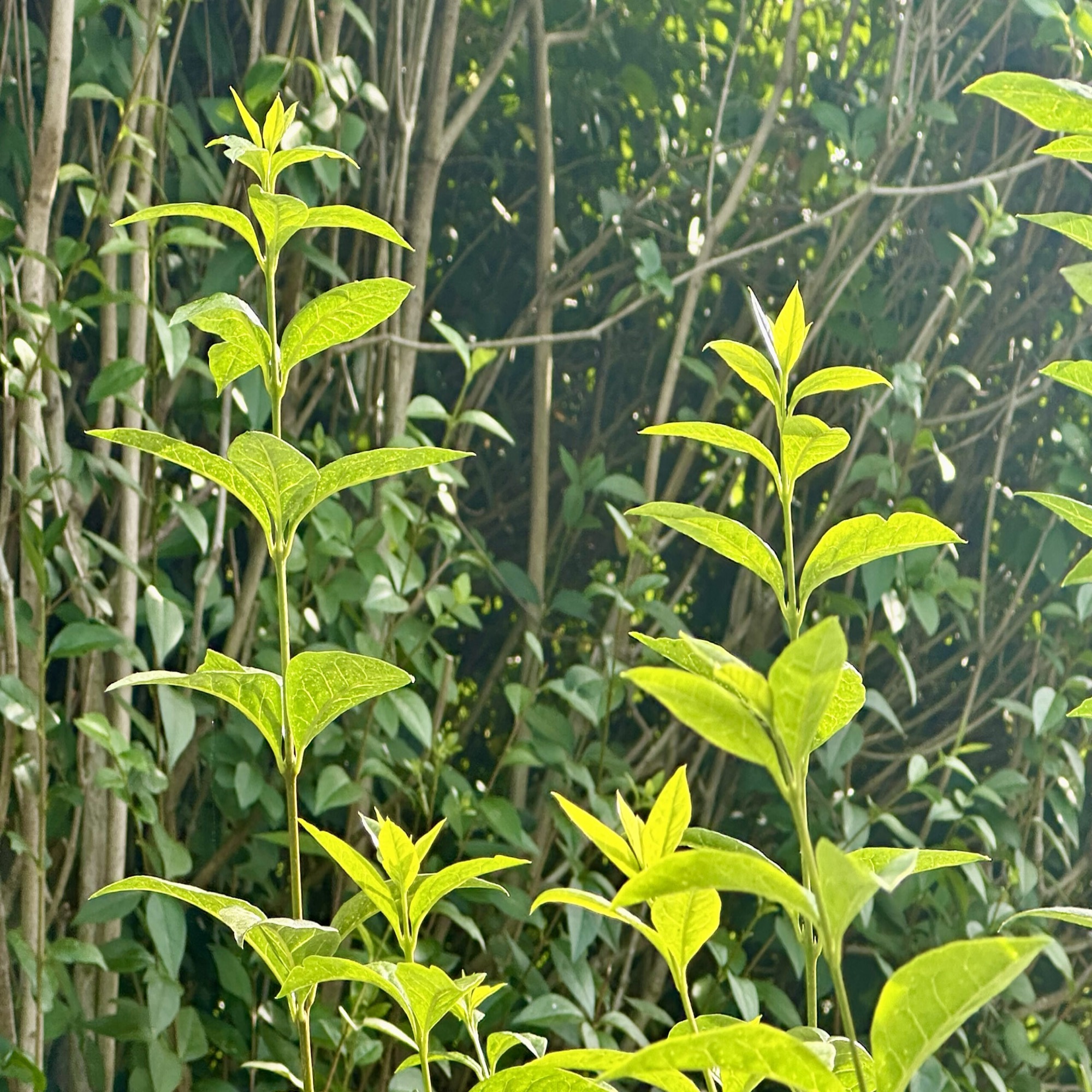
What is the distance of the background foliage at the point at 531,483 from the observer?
1045 mm

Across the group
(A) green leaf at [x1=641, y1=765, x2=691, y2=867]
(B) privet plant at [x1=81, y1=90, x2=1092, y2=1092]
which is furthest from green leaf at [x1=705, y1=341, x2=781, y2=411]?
(A) green leaf at [x1=641, y1=765, x2=691, y2=867]

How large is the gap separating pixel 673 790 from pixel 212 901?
11cm

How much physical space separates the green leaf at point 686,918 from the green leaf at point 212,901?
A: 90 millimetres

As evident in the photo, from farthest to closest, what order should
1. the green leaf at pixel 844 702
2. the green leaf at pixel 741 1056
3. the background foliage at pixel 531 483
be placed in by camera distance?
1. the background foliage at pixel 531 483
2. the green leaf at pixel 844 702
3. the green leaf at pixel 741 1056

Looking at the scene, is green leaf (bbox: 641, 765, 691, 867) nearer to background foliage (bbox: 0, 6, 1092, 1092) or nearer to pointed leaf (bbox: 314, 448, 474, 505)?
pointed leaf (bbox: 314, 448, 474, 505)

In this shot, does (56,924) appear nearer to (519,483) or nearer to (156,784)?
(156,784)

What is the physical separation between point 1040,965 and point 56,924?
1.24m

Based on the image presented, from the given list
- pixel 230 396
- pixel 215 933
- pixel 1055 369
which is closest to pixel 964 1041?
pixel 215 933

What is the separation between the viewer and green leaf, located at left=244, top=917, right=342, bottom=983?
0.27m

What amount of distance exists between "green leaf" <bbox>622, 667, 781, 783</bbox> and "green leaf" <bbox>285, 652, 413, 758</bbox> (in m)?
0.11

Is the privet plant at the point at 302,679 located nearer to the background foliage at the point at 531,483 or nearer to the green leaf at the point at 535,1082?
the green leaf at the point at 535,1082

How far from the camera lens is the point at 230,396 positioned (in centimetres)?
114

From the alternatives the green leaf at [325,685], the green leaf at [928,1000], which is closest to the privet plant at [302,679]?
the green leaf at [325,685]

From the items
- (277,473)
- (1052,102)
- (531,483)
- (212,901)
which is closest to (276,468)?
(277,473)
